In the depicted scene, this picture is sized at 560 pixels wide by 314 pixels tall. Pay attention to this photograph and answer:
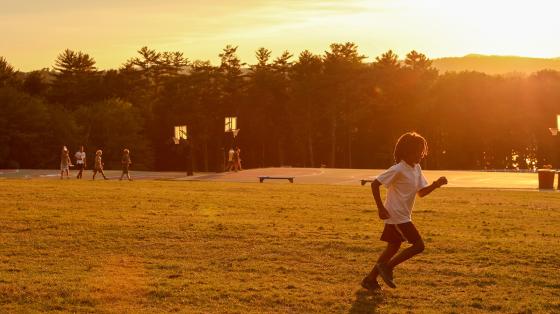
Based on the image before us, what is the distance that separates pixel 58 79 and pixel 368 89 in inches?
1325

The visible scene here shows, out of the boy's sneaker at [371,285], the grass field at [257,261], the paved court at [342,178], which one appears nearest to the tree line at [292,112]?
the paved court at [342,178]

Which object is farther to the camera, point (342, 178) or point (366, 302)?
point (342, 178)

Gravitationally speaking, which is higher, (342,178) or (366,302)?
(342,178)

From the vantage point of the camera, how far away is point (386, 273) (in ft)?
31.3

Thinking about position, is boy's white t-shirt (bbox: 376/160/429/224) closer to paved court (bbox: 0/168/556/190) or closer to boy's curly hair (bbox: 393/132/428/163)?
boy's curly hair (bbox: 393/132/428/163)

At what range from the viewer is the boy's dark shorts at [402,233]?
939 cm

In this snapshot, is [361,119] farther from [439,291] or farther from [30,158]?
[439,291]

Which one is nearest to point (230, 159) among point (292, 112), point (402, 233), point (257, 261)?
point (292, 112)

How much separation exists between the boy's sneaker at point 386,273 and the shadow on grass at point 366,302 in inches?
6.5

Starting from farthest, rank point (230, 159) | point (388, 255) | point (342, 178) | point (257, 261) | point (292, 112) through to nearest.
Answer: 1. point (292, 112)
2. point (230, 159)
3. point (342, 178)
4. point (257, 261)
5. point (388, 255)

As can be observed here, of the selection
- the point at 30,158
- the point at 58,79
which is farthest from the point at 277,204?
the point at 58,79

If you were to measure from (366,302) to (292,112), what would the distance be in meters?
79.7

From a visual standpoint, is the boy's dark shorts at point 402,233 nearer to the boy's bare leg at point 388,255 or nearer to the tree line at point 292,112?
the boy's bare leg at point 388,255

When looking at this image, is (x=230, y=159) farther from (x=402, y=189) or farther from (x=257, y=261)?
(x=402, y=189)
